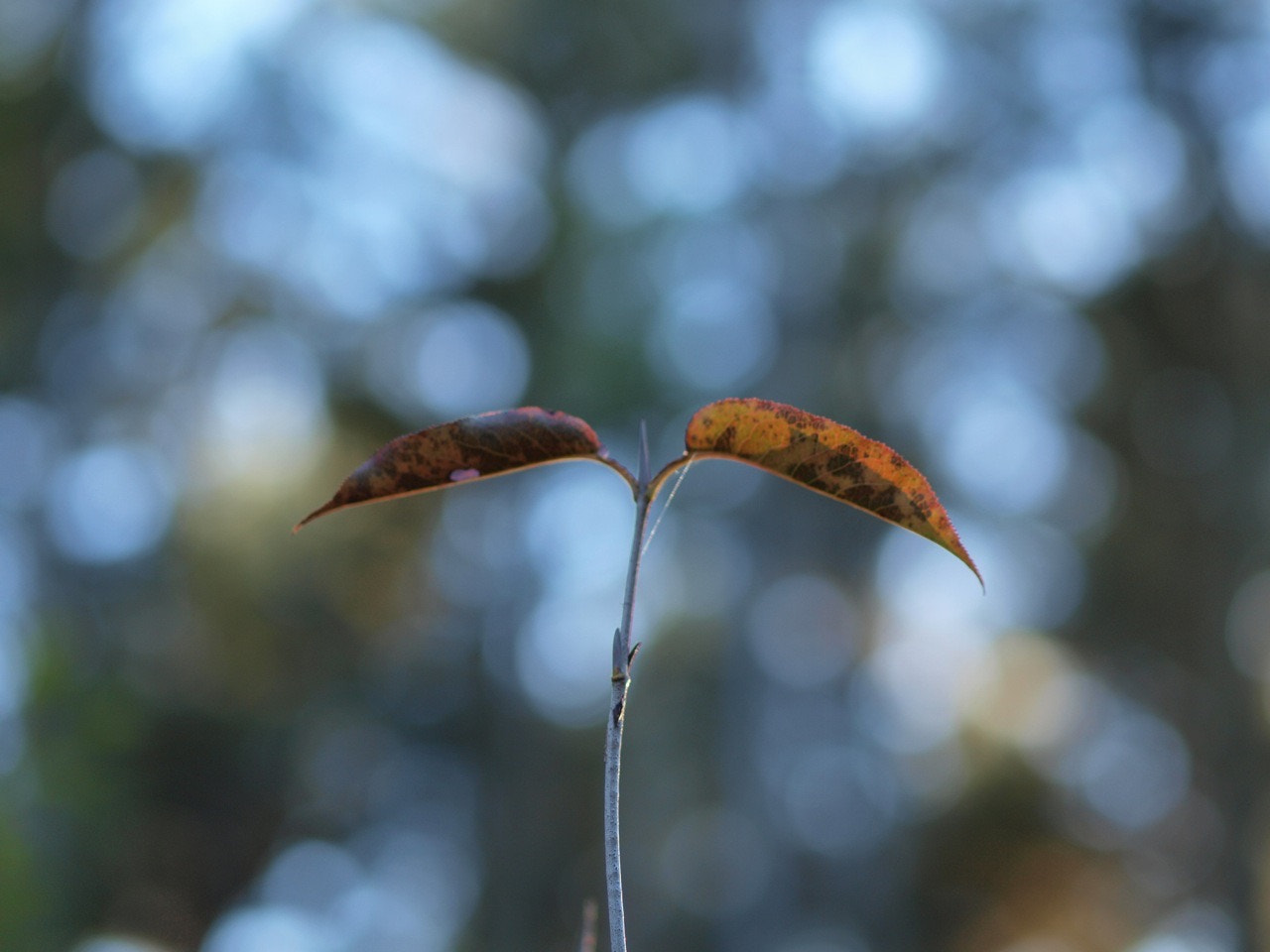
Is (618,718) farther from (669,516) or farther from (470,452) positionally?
(669,516)

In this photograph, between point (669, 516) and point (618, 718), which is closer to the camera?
point (618, 718)

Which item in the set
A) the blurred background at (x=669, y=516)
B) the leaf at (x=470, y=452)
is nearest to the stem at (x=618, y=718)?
the leaf at (x=470, y=452)

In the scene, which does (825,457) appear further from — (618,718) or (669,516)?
(669,516)

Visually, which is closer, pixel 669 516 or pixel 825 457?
pixel 825 457

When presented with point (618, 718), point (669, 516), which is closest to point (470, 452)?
point (618, 718)

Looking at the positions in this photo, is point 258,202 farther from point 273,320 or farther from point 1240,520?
point 1240,520

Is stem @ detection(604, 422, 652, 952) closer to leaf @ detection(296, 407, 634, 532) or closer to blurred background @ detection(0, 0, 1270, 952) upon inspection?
leaf @ detection(296, 407, 634, 532)

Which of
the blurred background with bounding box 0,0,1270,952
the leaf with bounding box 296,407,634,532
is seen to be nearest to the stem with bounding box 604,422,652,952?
the leaf with bounding box 296,407,634,532
